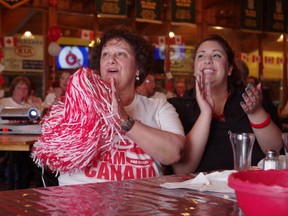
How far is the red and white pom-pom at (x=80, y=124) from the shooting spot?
1.90m

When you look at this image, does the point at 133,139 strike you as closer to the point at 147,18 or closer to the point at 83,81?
the point at 83,81

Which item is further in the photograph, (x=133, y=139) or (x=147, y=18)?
(x=147, y=18)

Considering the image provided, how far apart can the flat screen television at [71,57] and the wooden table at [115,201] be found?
860 centimetres

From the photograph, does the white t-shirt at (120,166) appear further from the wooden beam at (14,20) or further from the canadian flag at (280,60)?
the canadian flag at (280,60)

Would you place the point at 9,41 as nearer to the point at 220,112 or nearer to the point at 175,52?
the point at 175,52

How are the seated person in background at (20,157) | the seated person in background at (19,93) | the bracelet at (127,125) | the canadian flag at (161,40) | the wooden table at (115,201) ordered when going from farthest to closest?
1. the canadian flag at (161,40)
2. the seated person in background at (19,93)
3. the seated person in background at (20,157)
4. the bracelet at (127,125)
5. the wooden table at (115,201)

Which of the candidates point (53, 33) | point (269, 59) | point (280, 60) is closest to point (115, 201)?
point (53, 33)

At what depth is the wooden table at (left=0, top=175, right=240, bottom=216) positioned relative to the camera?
134 centimetres

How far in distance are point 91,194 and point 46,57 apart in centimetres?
867

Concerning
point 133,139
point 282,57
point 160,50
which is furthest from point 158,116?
point 282,57

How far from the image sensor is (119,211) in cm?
134

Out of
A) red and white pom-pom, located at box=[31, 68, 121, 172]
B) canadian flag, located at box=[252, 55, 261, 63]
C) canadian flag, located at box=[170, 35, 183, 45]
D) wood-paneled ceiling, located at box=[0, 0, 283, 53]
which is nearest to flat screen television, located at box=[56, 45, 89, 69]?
wood-paneled ceiling, located at box=[0, 0, 283, 53]

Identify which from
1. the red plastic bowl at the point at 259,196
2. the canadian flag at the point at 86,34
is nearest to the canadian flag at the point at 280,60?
the canadian flag at the point at 86,34

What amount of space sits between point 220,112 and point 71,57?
25.5 feet
